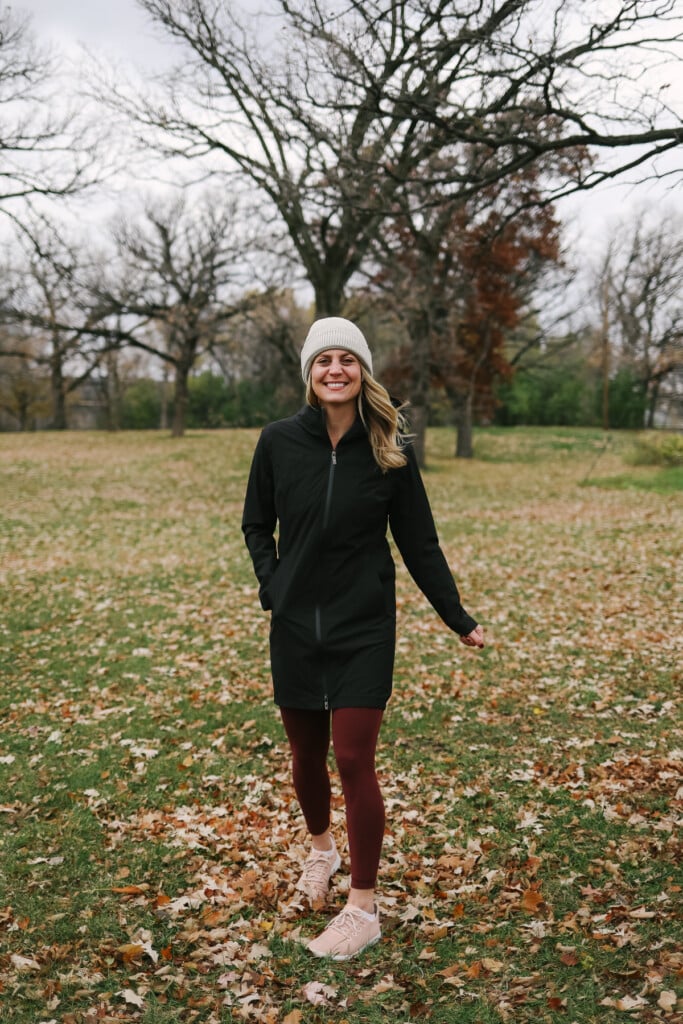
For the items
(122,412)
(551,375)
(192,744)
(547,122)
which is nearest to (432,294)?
(547,122)

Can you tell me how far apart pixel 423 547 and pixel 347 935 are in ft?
5.61

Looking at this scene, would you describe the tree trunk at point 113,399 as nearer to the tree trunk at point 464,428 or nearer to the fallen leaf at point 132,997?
the tree trunk at point 464,428

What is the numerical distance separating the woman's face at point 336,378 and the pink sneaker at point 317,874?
87.9 inches

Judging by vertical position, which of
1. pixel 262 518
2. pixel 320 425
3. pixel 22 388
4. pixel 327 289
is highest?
pixel 327 289

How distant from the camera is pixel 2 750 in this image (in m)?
5.30

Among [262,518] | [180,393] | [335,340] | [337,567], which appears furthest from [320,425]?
[180,393]

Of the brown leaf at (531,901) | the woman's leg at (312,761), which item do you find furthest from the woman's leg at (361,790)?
the brown leaf at (531,901)

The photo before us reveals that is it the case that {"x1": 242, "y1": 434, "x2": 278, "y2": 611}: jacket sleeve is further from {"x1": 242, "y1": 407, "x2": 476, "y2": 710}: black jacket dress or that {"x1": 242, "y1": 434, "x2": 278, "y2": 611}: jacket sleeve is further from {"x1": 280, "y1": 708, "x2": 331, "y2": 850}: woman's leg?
{"x1": 280, "y1": 708, "x2": 331, "y2": 850}: woman's leg

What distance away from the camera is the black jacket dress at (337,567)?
115 inches

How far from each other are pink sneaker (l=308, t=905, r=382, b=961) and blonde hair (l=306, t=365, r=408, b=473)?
6.41ft

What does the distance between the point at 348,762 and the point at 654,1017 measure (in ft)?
4.71

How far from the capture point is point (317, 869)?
3584 mm

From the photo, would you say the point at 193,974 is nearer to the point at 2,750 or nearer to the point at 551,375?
the point at 2,750

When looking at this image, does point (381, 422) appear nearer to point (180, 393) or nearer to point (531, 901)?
point (531, 901)
